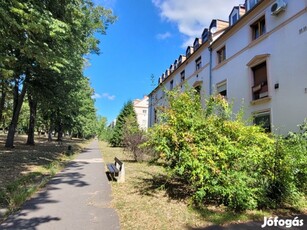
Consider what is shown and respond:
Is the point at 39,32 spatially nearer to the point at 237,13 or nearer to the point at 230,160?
the point at 230,160

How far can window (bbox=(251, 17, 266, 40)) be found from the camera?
14125 millimetres

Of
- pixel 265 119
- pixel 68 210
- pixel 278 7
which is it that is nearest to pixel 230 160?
pixel 68 210

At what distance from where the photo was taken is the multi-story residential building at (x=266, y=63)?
11.3m

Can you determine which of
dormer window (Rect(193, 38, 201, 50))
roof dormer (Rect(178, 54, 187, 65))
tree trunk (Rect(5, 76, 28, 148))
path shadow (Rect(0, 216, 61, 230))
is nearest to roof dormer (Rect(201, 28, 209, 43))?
dormer window (Rect(193, 38, 201, 50))

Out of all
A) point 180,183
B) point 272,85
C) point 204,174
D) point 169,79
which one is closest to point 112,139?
point 169,79

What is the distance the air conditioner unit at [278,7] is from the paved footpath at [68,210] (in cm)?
1110

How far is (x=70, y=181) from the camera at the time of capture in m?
8.95

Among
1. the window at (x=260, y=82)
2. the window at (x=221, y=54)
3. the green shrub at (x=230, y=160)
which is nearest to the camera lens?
the green shrub at (x=230, y=160)

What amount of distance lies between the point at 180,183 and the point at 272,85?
7.66 metres

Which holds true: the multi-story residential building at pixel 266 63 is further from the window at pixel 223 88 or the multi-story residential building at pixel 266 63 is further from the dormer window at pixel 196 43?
the dormer window at pixel 196 43

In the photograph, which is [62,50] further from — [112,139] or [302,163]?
[112,139]

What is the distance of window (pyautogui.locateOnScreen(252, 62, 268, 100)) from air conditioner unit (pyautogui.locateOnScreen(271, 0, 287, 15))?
2.53 m

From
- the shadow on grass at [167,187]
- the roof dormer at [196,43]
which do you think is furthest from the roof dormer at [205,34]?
the shadow on grass at [167,187]

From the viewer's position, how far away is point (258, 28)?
571 inches
